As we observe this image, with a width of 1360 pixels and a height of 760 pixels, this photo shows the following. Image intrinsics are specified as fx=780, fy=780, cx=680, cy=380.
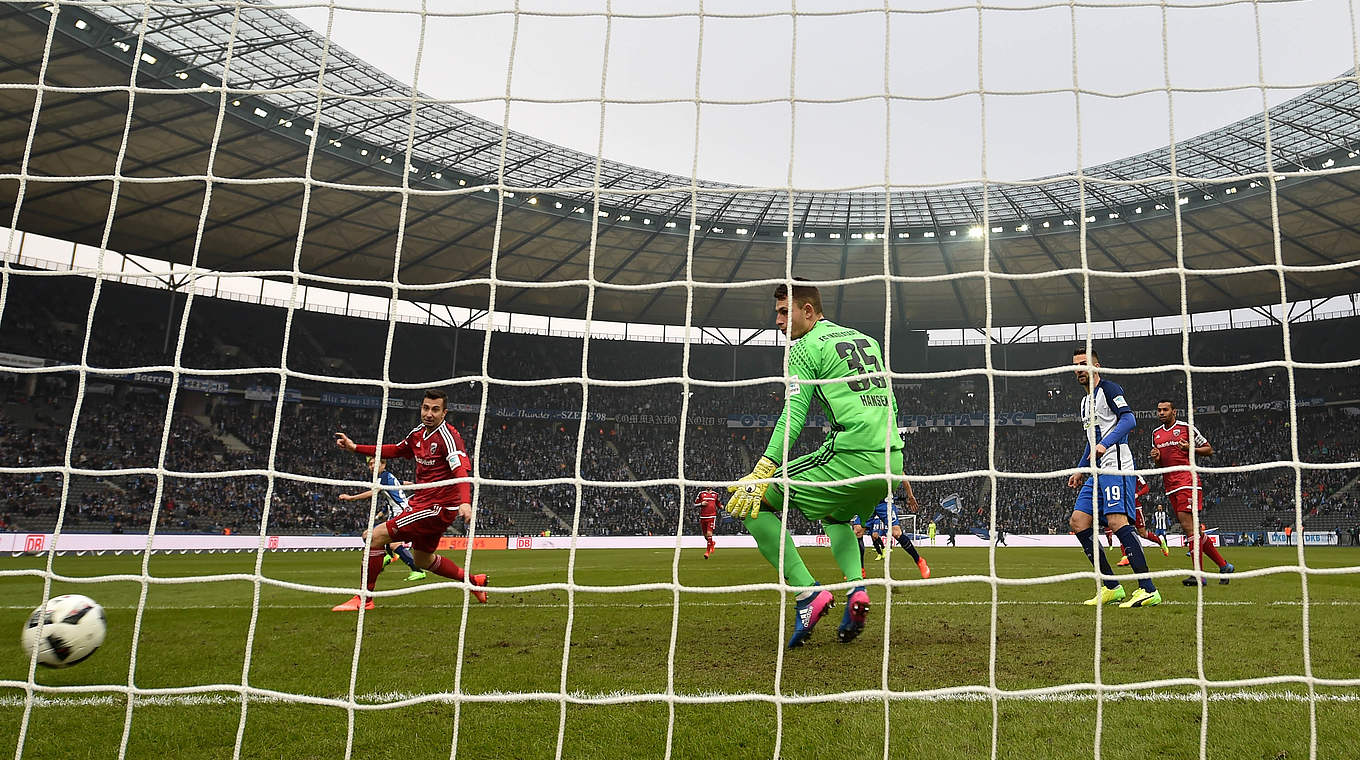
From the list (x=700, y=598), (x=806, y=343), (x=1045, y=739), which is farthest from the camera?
(x=700, y=598)

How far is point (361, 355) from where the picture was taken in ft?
104

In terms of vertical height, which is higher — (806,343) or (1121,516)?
(806,343)

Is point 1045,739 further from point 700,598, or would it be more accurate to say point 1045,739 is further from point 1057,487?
point 1057,487

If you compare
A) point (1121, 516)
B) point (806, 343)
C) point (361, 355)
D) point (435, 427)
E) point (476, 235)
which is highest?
point (476, 235)

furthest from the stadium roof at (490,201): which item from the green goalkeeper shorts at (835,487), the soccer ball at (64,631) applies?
the soccer ball at (64,631)

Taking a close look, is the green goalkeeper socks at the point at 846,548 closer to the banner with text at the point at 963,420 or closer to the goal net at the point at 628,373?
the goal net at the point at 628,373

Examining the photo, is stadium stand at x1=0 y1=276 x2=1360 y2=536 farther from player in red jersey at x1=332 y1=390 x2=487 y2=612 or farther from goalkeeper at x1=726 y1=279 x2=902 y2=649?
goalkeeper at x1=726 y1=279 x2=902 y2=649

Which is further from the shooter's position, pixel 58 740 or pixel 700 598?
pixel 700 598

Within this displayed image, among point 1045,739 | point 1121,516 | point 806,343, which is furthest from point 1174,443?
point 1045,739

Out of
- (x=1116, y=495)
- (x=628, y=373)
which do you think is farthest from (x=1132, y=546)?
(x=628, y=373)

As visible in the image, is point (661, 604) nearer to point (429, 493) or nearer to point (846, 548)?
point (429, 493)

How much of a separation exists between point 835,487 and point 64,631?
383cm

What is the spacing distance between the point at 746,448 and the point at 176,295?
932 inches

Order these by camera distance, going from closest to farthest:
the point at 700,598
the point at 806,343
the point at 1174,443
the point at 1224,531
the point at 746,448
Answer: the point at 806,343 < the point at 700,598 < the point at 1174,443 < the point at 1224,531 < the point at 746,448
